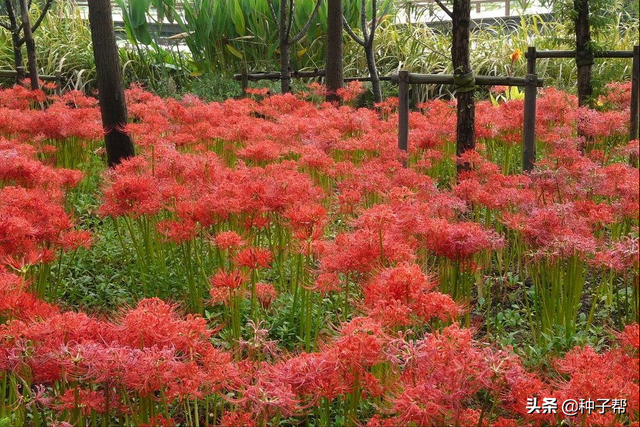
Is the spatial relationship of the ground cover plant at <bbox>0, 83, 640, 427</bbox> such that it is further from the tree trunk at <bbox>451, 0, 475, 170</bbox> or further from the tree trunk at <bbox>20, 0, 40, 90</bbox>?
the tree trunk at <bbox>20, 0, 40, 90</bbox>

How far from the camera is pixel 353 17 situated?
1441cm

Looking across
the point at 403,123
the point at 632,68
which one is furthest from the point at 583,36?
the point at 403,123

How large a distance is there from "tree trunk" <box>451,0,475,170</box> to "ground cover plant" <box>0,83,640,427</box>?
0.84ft

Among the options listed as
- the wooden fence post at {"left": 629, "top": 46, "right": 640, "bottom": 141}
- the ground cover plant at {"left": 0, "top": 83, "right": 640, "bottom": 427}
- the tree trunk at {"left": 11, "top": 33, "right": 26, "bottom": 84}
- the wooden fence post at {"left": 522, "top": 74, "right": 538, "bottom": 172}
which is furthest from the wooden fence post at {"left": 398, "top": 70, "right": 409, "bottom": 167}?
the tree trunk at {"left": 11, "top": 33, "right": 26, "bottom": 84}

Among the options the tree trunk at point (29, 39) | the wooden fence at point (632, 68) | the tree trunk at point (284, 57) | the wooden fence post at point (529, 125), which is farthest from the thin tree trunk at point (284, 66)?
the wooden fence post at point (529, 125)

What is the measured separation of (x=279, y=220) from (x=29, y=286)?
1411 millimetres

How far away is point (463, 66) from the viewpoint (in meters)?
5.87

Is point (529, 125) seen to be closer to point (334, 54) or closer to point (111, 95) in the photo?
point (111, 95)

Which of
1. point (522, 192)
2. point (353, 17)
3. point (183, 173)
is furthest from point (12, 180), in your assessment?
point (353, 17)

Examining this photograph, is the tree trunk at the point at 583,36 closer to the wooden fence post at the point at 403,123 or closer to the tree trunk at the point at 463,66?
the tree trunk at the point at 463,66

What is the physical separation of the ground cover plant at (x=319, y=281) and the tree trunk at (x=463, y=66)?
10.1 inches

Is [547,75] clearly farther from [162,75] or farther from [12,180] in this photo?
[12,180]

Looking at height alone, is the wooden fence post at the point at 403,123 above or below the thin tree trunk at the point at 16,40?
below

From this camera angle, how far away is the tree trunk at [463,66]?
5.85 meters
